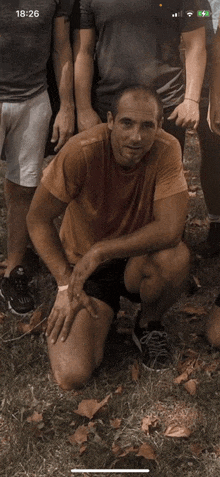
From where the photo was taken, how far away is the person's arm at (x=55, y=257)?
301 centimetres

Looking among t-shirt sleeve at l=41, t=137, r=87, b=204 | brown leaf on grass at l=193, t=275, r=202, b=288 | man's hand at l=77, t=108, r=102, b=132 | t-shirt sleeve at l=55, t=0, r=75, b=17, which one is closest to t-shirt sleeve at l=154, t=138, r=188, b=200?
t-shirt sleeve at l=41, t=137, r=87, b=204

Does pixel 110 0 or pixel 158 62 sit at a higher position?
pixel 110 0

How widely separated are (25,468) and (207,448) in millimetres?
768

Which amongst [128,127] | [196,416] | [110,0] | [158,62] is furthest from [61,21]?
[196,416]

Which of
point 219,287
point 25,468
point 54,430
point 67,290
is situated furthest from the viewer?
point 219,287

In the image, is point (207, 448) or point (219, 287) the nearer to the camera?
point (207, 448)

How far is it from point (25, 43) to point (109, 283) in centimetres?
125

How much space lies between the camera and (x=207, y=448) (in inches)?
108

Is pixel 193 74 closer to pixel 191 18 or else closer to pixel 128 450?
pixel 191 18

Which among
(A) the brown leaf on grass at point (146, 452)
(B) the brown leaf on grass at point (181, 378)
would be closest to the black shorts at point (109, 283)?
(B) the brown leaf on grass at point (181, 378)

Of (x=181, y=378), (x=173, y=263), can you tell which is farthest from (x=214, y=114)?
(x=181, y=378)

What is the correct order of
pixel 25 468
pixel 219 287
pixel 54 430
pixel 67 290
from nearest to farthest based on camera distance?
pixel 25 468 → pixel 54 430 → pixel 67 290 → pixel 219 287

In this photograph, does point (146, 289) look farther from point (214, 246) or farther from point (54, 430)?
point (214, 246)

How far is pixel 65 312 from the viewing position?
119 inches
